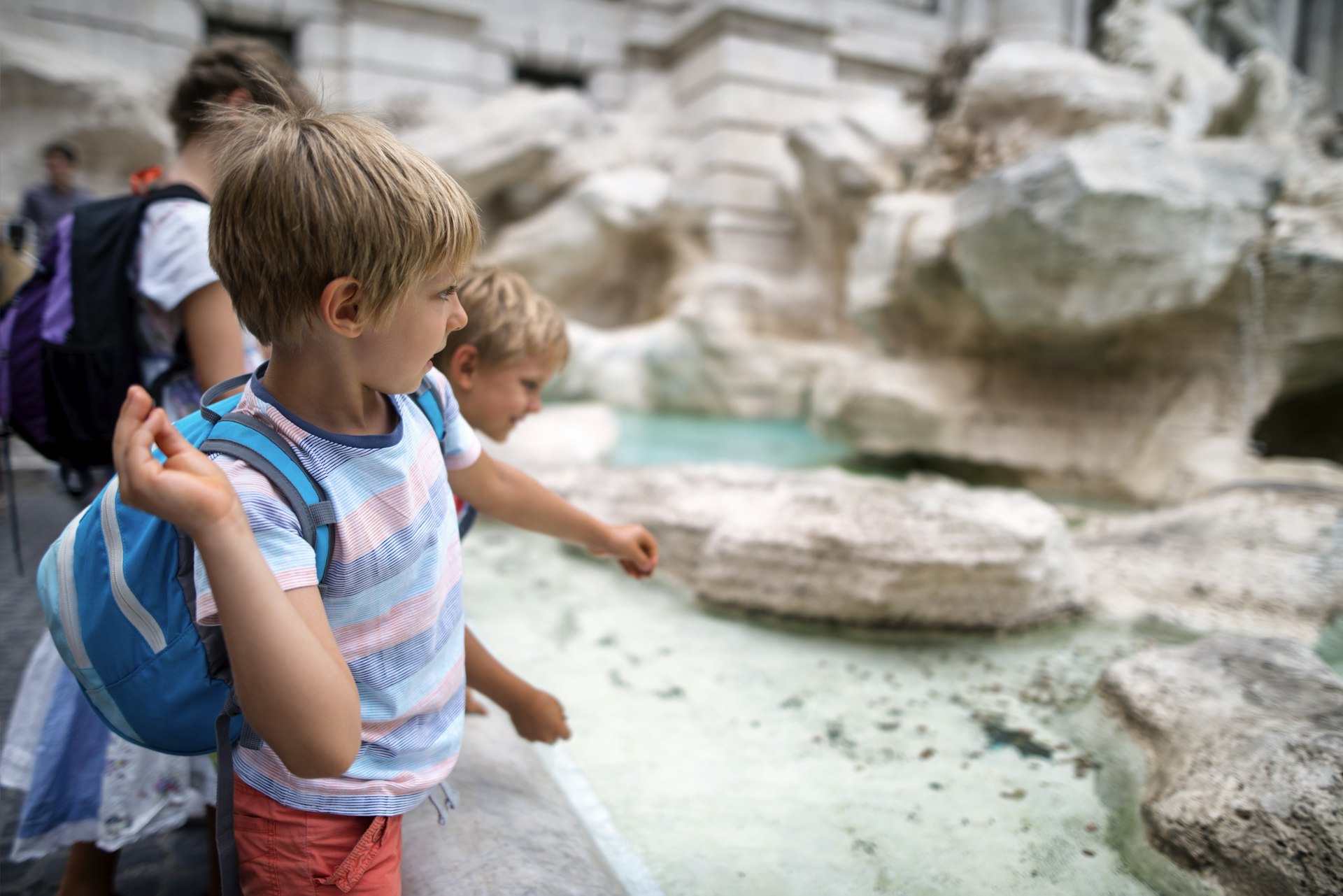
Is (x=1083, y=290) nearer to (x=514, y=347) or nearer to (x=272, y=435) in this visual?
(x=514, y=347)

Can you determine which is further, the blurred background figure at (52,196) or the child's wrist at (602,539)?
the blurred background figure at (52,196)

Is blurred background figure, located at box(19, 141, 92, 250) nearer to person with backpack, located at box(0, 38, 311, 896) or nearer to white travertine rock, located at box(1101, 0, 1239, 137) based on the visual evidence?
person with backpack, located at box(0, 38, 311, 896)

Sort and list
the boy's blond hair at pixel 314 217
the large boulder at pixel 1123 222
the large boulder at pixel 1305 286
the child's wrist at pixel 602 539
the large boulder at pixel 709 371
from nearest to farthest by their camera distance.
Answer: the boy's blond hair at pixel 314 217 < the child's wrist at pixel 602 539 < the large boulder at pixel 1123 222 < the large boulder at pixel 1305 286 < the large boulder at pixel 709 371

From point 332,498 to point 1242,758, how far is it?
1554 mm

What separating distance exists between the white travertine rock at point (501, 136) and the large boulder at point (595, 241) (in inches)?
21.4

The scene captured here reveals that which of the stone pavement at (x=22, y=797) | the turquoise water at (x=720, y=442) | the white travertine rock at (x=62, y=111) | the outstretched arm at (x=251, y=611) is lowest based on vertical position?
the turquoise water at (x=720, y=442)

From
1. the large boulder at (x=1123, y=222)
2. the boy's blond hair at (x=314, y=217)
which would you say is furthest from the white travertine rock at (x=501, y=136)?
the boy's blond hair at (x=314, y=217)

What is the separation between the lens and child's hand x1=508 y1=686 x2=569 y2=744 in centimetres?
125

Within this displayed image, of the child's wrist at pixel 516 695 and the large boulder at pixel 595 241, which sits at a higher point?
the large boulder at pixel 595 241

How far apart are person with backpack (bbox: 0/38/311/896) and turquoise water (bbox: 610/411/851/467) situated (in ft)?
12.6

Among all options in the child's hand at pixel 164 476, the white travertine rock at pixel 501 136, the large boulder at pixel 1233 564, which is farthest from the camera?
the white travertine rock at pixel 501 136

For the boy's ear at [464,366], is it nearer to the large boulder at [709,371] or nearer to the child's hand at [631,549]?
the child's hand at [631,549]

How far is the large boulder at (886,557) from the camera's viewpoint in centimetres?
235

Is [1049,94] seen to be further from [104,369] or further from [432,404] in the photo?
[104,369]
